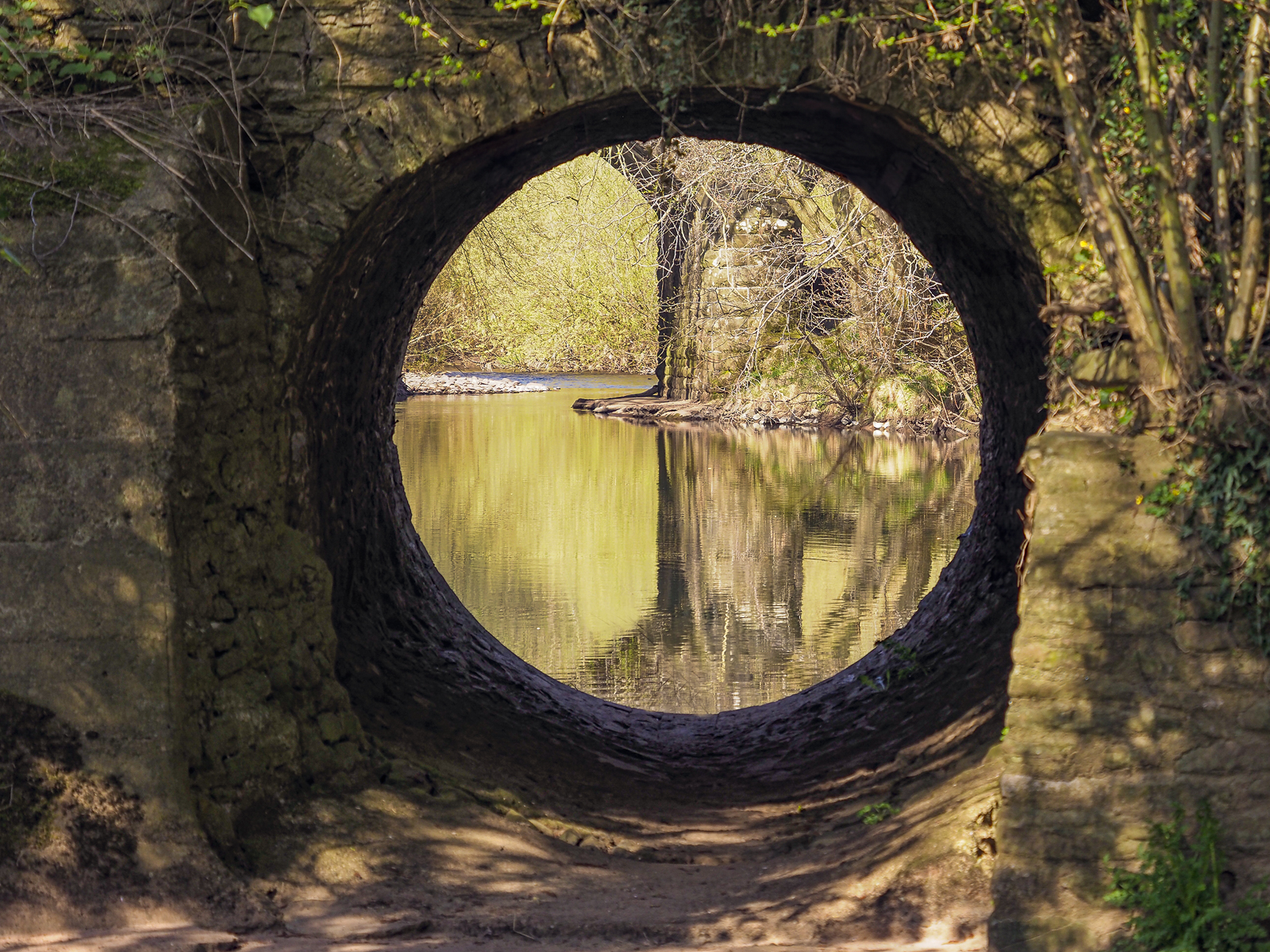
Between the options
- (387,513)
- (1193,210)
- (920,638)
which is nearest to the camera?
(1193,210)

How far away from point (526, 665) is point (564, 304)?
2838 centimetres

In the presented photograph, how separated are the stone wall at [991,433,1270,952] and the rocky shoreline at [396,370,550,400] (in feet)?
105

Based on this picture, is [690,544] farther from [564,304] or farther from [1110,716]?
[564,304]

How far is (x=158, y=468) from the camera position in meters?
4.06

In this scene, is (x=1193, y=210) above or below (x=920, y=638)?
above

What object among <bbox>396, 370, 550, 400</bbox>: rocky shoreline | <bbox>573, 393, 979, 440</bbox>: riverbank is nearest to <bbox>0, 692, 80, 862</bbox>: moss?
<bbox>573, 393, 979, 440</bbox>: riverbank

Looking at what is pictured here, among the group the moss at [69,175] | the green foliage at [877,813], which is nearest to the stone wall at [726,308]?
the green foliage at [877,813]

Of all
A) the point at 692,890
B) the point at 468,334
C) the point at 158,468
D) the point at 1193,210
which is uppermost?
the point at 468,334

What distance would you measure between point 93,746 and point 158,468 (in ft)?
3.12

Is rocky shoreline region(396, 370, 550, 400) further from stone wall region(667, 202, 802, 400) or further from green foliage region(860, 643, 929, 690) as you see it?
green foliage region(860, 643, 929, 690)

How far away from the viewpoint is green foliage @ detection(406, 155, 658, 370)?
25922 millimetres

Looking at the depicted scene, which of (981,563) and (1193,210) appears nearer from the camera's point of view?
(1193,210)

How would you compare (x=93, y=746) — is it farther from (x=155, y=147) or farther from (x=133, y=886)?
(x=155, y=147)

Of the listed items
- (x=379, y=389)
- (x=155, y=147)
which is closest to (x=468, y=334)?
(x=379, y=389)
